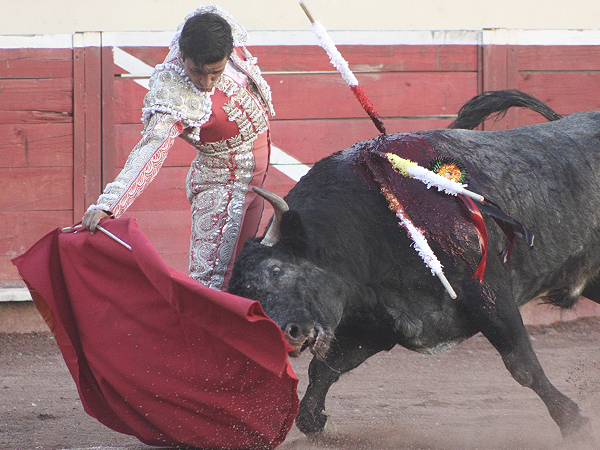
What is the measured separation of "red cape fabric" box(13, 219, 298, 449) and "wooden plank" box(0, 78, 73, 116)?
263 centimetres

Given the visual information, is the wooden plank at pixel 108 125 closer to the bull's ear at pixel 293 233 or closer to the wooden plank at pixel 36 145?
the wooden plank at pixel 36 145

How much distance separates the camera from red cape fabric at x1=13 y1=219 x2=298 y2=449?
2188mm

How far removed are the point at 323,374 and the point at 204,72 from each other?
1.37 m

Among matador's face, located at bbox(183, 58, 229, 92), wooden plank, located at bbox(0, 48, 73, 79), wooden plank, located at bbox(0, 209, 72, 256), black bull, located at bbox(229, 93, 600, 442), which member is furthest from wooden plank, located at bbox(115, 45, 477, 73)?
matador's face, located at bbox(183, 58, 229, 92)

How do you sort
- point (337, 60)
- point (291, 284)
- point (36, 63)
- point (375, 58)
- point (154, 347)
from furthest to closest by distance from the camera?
point (375, 58) < point (36, 63) < point (337, 60) < point (291, 284) < point (154, 347)

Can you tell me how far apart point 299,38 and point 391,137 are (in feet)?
7.40

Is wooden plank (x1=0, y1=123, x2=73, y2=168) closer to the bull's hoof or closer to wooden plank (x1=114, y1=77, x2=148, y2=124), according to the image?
wooden plank (x1=114, y1=77, x2=148, y2=124)

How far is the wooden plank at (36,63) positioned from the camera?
477cm

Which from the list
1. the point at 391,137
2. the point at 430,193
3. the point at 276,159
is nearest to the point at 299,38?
the point at 276,159

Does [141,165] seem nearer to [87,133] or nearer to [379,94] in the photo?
[87,133]

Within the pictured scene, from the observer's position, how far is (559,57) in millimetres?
4934

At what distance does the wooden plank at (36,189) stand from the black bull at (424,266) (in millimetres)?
2625

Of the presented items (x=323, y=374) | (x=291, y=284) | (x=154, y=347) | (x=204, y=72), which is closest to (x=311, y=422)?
(x=323, y=374)

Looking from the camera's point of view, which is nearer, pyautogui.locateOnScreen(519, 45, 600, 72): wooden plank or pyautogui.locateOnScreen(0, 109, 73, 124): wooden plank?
pyautogui.locateOnScreen(0, 109, 73, 124): wooden plank
